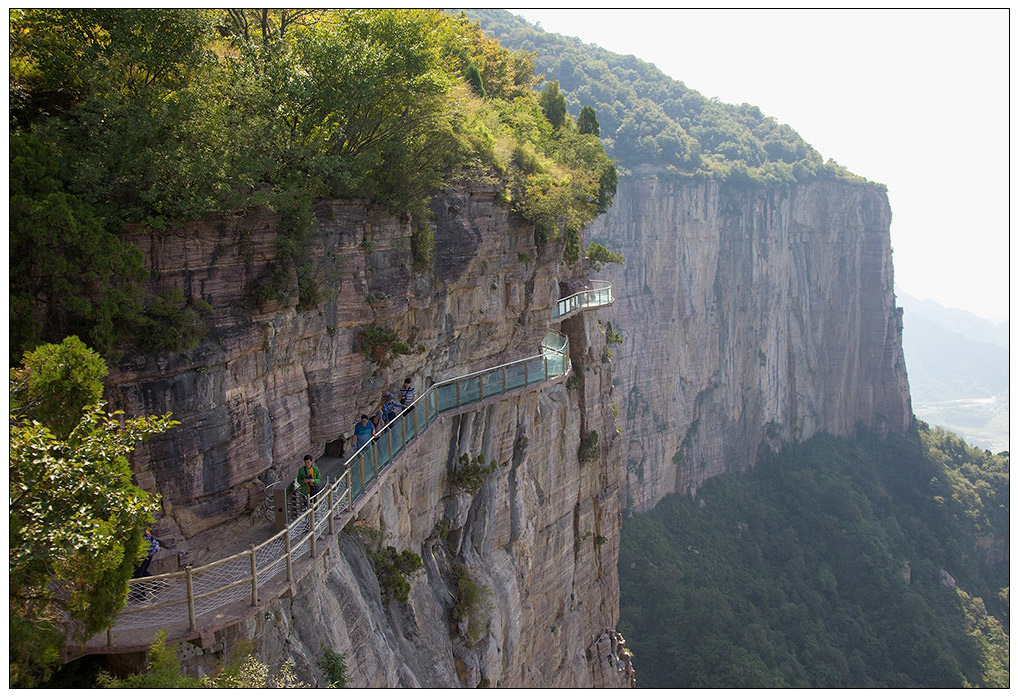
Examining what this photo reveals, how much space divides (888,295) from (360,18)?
82315 millimetres

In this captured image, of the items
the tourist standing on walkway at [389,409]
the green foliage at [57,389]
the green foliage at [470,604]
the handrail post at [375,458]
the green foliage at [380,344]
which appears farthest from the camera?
the green foliage at [470,604]

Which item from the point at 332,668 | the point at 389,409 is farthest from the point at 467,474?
the point at 332,668

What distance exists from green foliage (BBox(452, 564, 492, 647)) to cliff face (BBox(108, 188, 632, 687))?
0.05 m

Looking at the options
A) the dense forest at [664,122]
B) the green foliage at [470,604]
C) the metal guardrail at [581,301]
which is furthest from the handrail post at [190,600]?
the dense forest at [664,122]

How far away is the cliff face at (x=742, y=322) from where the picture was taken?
65438mm

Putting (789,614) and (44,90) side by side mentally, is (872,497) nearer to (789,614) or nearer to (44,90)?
(789,614)

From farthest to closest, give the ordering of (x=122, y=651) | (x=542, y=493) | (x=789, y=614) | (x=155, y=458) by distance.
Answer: (x=789, y=614), (x=542, y=493), (x=155, y=458), (x=122, y=651)

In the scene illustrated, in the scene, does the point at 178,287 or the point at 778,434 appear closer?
the point at 178,287

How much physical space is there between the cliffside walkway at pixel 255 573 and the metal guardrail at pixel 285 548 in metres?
0.01

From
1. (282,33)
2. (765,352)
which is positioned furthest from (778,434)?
(282,33)

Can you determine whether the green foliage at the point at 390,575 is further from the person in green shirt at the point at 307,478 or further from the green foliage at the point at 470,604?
the person in green shirt at the point at 307,478

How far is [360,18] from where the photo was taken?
15.1 metres

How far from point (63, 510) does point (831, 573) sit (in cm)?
6204

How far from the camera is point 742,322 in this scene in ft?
247
